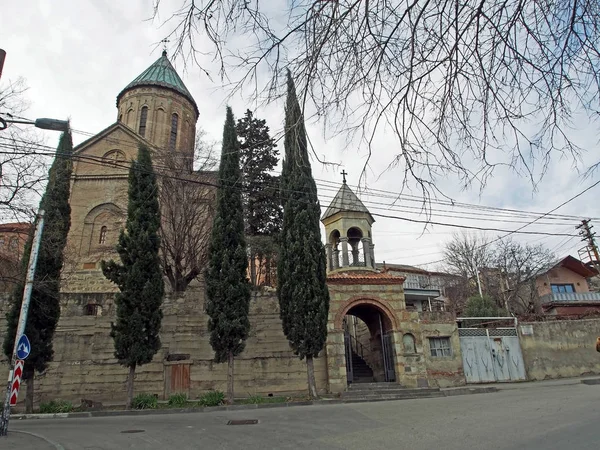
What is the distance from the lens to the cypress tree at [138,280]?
13244 mm

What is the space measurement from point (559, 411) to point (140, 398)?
11.4 m

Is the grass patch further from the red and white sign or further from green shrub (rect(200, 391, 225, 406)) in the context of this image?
the red and white sign

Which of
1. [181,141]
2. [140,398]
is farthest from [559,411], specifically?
[181,141]

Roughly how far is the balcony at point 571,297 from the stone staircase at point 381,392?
22.3 m

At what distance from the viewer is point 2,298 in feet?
53.3

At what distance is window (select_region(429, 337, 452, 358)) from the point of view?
16.3 m

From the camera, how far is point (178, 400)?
1312cm

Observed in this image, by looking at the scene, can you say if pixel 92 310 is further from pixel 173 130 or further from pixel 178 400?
pixel 173 130

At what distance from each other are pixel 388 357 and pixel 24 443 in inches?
480

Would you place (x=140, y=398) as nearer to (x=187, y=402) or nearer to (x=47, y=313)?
(x=187, y=402)

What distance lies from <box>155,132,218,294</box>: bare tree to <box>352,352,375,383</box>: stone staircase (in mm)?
8378

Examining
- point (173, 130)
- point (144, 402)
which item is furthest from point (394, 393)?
point (173, 130)

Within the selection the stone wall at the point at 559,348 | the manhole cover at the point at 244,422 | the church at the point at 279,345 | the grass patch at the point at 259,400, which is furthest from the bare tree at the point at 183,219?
the stone wall at the point at 559,348

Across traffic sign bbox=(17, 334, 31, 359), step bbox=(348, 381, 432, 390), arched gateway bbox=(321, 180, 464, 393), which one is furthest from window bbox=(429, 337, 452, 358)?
traffic sign bbox=(17, 334, 31, 359)
